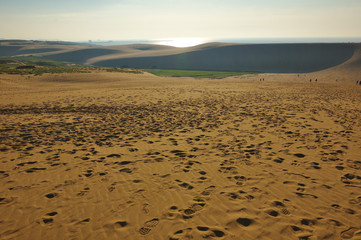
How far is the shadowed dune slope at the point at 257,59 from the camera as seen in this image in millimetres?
86125

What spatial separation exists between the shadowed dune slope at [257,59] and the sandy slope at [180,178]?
8036 centimetres

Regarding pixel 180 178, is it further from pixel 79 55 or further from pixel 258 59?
pixel 79 55

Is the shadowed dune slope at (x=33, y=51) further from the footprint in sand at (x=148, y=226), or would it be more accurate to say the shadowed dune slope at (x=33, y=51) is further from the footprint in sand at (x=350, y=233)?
the footprint in sand at (x=350, y=233)

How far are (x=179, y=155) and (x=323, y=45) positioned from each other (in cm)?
10731

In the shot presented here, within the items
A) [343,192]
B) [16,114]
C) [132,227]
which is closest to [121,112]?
[16,114]

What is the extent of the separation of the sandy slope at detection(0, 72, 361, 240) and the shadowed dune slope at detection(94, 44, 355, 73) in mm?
80361

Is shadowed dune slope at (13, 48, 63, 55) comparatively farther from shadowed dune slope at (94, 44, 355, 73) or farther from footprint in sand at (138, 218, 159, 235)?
footprint in sand at (138, 218, 159, 235)

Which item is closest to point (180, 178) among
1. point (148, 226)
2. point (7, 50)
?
point (148, 226)

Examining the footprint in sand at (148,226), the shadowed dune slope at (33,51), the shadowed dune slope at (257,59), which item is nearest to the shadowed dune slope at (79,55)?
the shadowed dune slope at (257,59)

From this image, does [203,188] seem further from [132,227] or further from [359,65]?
[359,65]

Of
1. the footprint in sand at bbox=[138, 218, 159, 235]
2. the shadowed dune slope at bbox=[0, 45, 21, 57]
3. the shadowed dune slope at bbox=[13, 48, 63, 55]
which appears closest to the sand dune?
the shadowed dune slope at bbox=[13, 48, 63, 55]

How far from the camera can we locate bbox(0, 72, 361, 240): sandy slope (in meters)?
4.42

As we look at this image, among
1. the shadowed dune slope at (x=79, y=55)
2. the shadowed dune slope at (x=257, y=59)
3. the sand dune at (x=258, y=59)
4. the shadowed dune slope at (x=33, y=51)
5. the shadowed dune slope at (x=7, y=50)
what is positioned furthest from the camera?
the shadowed dune slope at (x=7, y=50)

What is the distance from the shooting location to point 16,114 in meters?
13.7
